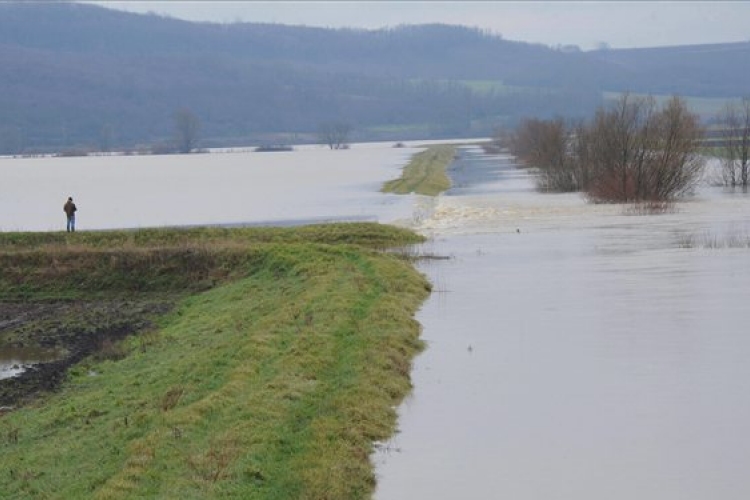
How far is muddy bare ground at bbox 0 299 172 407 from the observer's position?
23.7 metres

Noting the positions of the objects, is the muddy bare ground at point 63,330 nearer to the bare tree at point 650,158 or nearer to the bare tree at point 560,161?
the bare tree at point 650,158

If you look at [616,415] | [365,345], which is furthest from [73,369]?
[616,415]

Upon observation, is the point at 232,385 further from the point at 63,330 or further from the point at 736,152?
the point at 736,152

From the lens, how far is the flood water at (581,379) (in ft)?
48.8

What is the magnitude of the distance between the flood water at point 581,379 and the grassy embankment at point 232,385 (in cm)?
79

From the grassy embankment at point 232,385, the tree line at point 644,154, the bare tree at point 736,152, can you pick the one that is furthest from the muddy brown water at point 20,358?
the bare tree at point 736,152

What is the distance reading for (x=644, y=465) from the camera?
15188 millimetres

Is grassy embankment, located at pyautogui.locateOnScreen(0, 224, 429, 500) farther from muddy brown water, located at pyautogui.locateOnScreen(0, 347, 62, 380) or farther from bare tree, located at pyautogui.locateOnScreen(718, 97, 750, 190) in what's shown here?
bare tree, located at pyautogui.locateOnScreen(718, 97, 750, 190)

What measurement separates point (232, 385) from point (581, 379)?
5837 mm

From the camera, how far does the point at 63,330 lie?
31.2m

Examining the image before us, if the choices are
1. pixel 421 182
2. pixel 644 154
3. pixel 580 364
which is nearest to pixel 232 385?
pixel 580 364

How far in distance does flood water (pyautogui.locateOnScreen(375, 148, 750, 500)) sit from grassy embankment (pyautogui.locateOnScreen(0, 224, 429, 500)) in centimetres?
79

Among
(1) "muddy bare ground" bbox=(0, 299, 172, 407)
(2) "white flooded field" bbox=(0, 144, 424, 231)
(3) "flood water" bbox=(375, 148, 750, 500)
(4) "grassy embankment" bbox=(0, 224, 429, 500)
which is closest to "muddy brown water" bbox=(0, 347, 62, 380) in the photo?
(1) "muddy bare ground" bbox=(0, 299, 172, 407)

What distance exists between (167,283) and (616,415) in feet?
73.7
